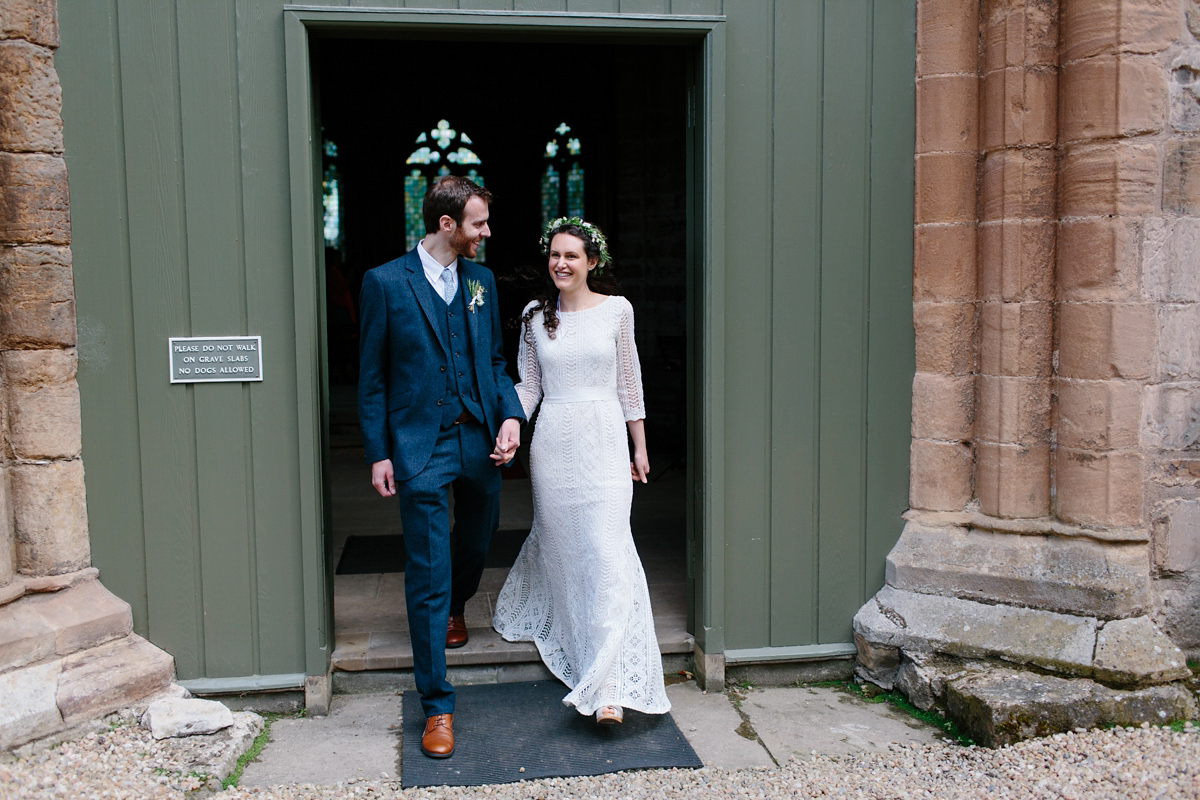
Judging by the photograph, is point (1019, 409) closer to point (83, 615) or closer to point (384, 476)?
point (384, 476)

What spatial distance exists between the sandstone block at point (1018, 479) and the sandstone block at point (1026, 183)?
2.78ft

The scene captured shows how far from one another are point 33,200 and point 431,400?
142cm

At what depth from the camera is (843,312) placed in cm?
385

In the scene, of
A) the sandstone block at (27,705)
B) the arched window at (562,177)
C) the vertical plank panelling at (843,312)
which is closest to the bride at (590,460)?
the vertical plank panelling at (843,312)

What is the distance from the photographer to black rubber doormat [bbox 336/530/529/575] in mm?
4984

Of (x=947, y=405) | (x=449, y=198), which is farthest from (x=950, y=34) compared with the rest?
(x=449, y=198)

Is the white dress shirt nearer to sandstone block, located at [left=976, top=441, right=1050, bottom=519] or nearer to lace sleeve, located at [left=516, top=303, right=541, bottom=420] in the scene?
lace sleeve, located at [left=516, top=303, right=541, bottom=420]

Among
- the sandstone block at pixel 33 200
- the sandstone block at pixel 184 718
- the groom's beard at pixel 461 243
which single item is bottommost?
Result: the sandstone block at pixel 184 718

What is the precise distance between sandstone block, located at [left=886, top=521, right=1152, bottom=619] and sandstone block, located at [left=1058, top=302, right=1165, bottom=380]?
0.61 meters

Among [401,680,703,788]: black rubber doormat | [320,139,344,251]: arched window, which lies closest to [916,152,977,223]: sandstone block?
[401,680,703,788]: black rubber doormat

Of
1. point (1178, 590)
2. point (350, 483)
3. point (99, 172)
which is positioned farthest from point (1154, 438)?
point (350, 483)

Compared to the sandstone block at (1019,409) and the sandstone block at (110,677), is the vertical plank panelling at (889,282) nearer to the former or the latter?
the sandstone block at (1019,409)

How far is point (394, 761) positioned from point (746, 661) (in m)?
1.38

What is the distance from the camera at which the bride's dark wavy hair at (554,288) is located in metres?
3.54
